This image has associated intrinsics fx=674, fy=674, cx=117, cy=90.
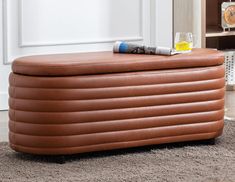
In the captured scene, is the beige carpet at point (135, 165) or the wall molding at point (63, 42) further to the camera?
the wall molding at point (63, 42)

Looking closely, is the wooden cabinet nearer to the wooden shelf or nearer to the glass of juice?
the wooden shelf

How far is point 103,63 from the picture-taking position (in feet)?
8.13

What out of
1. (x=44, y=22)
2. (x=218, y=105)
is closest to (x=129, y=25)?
(x=44, y=22)

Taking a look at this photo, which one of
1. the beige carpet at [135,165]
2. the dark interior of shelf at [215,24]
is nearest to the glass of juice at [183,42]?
the beige carpet at [135,165]

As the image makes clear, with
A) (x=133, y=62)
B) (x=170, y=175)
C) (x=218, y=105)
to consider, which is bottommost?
(x=170, y=175)

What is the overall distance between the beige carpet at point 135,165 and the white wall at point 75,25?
1.10 m

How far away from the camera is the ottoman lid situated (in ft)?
7.99

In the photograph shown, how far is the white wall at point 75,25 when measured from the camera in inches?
146

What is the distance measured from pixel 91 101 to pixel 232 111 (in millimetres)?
1332

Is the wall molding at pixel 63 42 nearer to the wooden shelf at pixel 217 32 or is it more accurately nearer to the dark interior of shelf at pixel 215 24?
the wooden shelf at pixel 217 32

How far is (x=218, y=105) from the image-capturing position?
2744 millimetres

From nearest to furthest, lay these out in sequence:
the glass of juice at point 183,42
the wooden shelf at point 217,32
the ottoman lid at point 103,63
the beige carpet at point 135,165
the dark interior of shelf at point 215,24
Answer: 1. the beige carpet at point 135,165
2. the ottoman lid at point 103,63
3. the glass of juice at point 183,42
4. the wooden shelf at point 217,32
5. the dark interior of shelf at point 215,24

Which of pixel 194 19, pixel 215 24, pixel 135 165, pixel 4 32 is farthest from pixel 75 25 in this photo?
pixel 135 165

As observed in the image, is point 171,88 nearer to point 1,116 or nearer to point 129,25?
point 1,116
